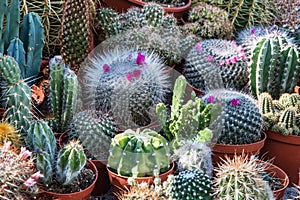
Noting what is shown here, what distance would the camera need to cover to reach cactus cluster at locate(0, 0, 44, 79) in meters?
3.12

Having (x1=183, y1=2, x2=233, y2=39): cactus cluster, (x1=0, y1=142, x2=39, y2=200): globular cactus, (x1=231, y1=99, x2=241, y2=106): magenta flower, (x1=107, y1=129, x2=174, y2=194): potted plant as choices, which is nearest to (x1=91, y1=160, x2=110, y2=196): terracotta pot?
(x1=107, y1=129, x2=174, y2=194): potted plant

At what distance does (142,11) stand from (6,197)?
2071 millimetres

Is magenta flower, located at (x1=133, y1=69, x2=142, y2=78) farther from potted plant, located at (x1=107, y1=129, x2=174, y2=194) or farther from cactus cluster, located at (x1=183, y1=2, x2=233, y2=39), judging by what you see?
cactus cluster, located at (x1=183, y1=2, x2=233, y2=39)

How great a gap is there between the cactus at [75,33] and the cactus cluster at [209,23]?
95cm

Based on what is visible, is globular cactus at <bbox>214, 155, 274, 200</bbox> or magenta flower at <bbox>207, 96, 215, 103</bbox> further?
magenta flower at <bbox>207, 96, 215, 103</bbox>

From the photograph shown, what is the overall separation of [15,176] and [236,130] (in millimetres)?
1359

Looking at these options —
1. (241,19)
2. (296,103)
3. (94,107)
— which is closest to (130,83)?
(94,107)

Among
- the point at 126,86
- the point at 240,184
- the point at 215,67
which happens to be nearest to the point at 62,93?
the point at 126,86

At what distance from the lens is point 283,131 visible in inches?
122

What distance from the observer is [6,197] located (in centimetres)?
210

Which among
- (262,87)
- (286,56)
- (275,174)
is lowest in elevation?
(275,174)

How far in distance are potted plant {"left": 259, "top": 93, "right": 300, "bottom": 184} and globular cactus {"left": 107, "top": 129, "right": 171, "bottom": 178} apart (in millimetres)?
859

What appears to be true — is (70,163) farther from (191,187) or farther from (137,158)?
(191,187)

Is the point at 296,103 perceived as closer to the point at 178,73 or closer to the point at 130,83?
the point at 178,73
